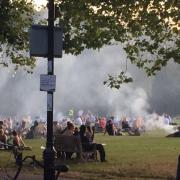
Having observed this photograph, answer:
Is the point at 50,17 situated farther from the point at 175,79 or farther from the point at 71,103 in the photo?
the point at 175,79

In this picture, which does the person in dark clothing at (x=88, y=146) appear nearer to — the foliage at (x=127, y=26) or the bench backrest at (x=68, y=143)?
the bench backrest at (x=68, y=143)

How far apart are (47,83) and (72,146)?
8782mm

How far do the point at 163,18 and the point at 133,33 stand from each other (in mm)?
2561

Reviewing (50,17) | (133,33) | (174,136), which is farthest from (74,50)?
(174,136)

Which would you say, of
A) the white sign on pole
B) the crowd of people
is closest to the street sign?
the white sign on pole

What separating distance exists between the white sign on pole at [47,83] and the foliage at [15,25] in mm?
9547

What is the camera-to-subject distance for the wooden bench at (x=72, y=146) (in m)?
21.0

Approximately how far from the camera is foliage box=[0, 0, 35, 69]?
2212cm

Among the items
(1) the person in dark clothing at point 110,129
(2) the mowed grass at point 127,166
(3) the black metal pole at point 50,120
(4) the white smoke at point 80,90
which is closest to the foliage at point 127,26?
(2) the mowed grass at point 127,166

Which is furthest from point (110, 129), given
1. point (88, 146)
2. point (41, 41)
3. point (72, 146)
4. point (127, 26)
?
point (41, 41)

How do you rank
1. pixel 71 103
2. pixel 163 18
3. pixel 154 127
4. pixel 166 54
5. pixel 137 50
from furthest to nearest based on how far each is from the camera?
pixel 71 103, pixel 154 127, pixel 137 50, pixel 166 54, pixel 163 18

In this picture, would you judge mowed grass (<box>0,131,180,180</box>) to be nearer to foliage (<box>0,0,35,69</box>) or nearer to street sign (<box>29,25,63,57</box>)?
foliage (<box>0,0,35,69</box>)

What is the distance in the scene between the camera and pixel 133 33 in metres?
20.8

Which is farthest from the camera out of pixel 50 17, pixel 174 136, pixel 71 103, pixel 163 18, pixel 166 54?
pixel 71 103
